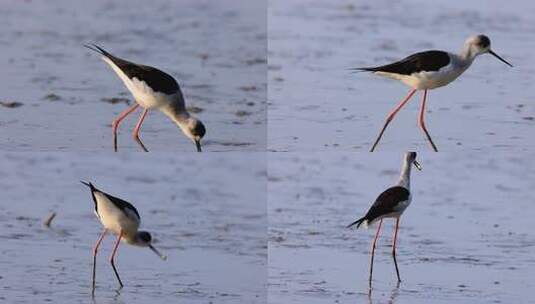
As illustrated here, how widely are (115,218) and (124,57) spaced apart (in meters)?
2.90

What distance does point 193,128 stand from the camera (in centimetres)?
610

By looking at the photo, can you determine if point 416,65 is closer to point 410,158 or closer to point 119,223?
point 410,158

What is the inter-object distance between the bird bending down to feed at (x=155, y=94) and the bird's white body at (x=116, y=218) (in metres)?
0.51

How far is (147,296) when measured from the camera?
5.20m

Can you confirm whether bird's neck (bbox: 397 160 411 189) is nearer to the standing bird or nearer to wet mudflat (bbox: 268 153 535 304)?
the standing bird

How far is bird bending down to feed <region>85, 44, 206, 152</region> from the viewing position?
594cm

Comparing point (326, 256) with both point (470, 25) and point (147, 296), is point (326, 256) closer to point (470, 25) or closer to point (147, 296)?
A: point (147, 296)

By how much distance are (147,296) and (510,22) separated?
4722mm

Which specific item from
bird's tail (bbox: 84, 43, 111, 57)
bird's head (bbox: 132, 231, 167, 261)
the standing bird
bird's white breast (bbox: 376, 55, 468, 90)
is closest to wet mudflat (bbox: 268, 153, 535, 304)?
the standing bird

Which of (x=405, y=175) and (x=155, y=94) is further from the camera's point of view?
(x=405, y=175)

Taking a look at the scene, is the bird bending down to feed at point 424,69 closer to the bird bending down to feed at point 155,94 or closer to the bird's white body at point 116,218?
the bird bending down to feed at point 155,94

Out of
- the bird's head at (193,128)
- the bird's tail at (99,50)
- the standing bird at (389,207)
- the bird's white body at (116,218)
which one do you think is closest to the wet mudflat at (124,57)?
the bird's tail at (99,50)

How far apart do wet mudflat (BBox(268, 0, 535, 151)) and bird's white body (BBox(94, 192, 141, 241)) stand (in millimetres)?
985

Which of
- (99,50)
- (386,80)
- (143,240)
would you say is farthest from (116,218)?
(99,50)
